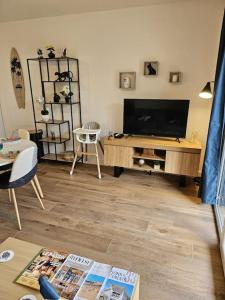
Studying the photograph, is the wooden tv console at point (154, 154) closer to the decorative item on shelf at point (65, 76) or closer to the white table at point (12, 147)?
the white table at point (12, 147)

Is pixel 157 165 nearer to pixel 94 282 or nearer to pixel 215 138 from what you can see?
pixel 215 138

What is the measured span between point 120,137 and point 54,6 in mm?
2194

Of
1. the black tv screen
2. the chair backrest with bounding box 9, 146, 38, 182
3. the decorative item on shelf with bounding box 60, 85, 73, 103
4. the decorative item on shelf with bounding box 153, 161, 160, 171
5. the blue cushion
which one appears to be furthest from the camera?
the decorative item on shelf with bounding box 60, 85, 73, 103

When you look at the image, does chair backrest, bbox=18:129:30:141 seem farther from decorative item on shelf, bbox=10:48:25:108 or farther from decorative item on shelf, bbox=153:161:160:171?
decorative item on shelf, bbox=153:161:160:171

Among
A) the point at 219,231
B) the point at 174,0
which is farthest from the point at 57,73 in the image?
the point at 219,231

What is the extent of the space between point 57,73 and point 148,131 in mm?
1810

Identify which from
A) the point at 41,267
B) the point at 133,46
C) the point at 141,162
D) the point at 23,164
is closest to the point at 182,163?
the point at 141,162

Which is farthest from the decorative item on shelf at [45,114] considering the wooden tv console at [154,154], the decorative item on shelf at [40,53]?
the wooden tv console at [154,154]

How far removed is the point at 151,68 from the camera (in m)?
3.23

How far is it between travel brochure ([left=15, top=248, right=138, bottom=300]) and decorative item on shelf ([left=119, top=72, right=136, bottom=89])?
8.85 feet

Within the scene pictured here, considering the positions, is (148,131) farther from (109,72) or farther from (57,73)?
(57,73)

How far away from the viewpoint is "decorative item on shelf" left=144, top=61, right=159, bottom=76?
3.21m

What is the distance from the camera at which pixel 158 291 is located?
158 centimetres

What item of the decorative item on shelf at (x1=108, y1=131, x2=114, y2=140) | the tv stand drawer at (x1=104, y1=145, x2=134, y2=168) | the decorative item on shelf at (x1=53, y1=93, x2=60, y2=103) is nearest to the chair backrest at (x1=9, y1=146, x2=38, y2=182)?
→ the tv stand drawer at (x1=104, y1=145, x2=134, y2=168)
